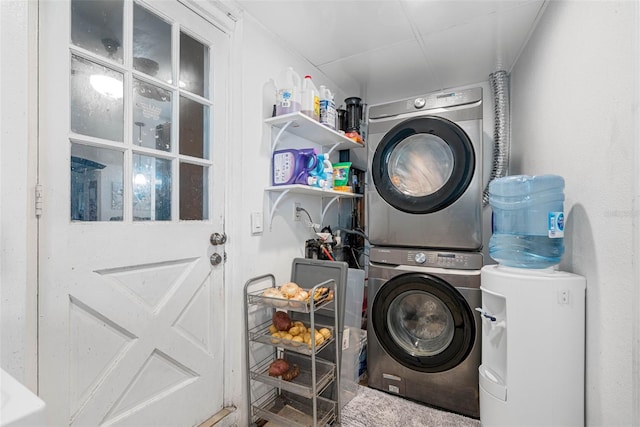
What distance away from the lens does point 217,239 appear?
1584 mm

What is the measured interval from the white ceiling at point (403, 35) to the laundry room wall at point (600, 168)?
35cm

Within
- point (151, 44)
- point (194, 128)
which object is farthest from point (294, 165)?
point (151, 44)

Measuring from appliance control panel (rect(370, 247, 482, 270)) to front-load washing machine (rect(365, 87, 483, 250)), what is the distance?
0.06 meters

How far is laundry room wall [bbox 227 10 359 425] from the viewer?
5.47ft

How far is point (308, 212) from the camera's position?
90.7 inches

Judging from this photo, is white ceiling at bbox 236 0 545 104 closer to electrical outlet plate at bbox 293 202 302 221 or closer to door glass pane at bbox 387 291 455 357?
electrical outlet plate at bbox 293 202 302 221

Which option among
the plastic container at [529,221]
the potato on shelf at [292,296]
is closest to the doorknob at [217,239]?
the potato on shelf at [292,296]

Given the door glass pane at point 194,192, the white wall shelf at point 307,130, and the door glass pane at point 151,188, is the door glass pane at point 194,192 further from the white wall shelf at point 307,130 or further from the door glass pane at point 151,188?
the white wall shelf at point 307,130

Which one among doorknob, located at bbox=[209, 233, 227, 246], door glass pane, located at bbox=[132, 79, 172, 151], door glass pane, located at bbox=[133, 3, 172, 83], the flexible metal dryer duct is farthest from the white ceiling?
doorknob, located at bbox=[209, 233, 227, 246]

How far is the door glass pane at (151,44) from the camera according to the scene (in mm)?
1294

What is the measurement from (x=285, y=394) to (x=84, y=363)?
1202 mm

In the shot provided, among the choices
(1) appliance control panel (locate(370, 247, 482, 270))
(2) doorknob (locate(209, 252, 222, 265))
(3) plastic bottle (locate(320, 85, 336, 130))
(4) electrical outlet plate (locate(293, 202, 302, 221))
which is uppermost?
(3) plastic bottle (locate(320, 85, 336, 130))

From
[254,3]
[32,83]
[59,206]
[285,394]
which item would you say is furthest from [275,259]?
[254,3]

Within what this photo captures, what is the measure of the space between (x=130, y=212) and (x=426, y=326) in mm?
1870
